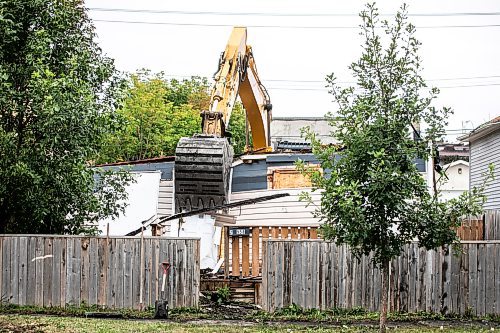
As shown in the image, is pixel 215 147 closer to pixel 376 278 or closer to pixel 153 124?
pixel 376 278

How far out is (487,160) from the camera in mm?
27062

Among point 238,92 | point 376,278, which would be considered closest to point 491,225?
point 376,278

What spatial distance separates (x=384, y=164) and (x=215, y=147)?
750 cm

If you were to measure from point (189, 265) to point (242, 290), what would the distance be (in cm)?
134

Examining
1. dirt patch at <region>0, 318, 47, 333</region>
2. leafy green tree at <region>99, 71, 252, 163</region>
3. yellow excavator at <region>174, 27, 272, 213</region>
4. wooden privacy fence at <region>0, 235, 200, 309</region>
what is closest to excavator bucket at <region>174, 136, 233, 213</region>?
yellow excavator at <region>174, 27, 272, 213</region>

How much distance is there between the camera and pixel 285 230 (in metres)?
15.8

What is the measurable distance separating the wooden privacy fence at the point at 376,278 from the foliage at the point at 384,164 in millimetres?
3260

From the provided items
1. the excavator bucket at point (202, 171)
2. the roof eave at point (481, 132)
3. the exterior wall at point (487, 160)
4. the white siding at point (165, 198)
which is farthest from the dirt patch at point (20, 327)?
the roof eave at point (481, 132)

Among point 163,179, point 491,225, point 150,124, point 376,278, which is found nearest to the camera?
point 376,278

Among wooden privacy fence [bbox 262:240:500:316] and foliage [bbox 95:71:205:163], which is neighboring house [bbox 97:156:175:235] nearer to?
wooden privacy fence [bbox 262:240:500:316]

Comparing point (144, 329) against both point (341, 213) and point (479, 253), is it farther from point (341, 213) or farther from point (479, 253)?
point (479, 253)

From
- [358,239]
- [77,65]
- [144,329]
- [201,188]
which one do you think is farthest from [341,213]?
[201,188]

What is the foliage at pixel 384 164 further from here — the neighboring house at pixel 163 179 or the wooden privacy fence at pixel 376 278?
the neighboring house at pixel 163 179

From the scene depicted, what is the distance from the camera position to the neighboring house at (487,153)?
84.0ft
